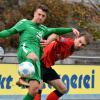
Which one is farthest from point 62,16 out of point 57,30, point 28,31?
point 28,31

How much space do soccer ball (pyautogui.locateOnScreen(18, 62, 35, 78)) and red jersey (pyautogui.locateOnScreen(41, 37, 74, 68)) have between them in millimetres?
868

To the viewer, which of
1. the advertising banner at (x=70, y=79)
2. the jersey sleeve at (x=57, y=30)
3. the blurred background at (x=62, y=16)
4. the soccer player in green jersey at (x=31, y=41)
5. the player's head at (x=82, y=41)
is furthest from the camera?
the blurred background at (x=62, y=16)

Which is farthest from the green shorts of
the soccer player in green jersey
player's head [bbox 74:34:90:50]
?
player's head [bbox 74:34:90:50]

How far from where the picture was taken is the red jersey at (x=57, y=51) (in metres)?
9.80

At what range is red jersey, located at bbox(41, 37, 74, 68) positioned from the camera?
980 centimetres

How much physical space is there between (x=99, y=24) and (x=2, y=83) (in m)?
8.20

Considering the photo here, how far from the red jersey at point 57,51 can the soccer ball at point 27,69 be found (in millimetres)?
868

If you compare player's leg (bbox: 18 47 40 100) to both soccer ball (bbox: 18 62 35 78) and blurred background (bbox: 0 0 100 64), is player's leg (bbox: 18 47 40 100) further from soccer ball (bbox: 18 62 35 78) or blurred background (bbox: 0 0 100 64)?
blurred background (bbox: 0 0 100 64)

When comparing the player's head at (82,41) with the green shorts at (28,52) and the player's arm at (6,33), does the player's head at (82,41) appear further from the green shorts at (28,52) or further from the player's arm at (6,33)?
the player's arm at (6,33)

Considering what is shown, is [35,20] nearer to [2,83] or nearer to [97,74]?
[2,83]

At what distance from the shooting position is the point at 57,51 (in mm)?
9836

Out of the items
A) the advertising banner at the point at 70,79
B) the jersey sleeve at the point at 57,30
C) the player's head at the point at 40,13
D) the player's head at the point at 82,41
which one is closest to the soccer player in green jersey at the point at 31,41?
the player's head at the point at 40,13

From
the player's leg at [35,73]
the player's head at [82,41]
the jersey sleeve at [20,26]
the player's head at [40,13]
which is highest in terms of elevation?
the player's head at [40,13]

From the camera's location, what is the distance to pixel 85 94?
1290cm
